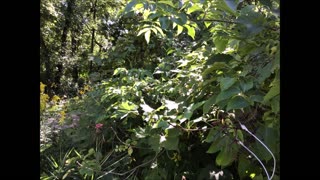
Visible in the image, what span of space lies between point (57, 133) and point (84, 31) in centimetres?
609

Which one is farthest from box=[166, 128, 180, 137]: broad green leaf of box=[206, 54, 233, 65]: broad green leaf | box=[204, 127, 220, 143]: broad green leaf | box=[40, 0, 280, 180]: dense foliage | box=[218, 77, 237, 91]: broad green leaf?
box=[218, 77, 237, 91]: broad green leaf

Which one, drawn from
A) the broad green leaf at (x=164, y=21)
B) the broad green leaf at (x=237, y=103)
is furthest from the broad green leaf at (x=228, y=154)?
the broad green leaf at (x=164, y=21)

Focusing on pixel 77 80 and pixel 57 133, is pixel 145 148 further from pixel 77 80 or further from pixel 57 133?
pixel 77 80

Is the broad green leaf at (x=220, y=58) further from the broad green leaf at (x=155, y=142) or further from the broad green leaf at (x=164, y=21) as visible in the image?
the broad green leaf at (x=155, y=142)

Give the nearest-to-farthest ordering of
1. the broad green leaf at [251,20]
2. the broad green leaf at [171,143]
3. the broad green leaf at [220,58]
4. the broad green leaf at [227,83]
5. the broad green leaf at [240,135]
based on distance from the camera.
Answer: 1. the broad green leaf at [251,20]
2. the broad green leaf at [227,83]
3. the broad green leaf at [240,135]
4. the broad green leaf at [220,58]
5. the broad green leaf at [171,143]

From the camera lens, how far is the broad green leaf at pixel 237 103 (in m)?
0.97

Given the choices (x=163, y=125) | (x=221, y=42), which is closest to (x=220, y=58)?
(x=221, y=42)

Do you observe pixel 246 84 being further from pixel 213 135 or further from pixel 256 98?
pixel 213 135

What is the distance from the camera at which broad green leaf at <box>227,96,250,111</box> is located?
967mm

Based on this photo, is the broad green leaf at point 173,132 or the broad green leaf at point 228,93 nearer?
the broad green leaf at point 228,93

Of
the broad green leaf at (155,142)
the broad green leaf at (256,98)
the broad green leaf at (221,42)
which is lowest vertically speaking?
the broad green leaf at (155,142)

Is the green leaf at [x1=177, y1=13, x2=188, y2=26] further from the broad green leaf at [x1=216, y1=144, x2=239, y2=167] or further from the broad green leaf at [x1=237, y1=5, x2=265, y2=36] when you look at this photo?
the broad green leaf at [x1=216, y1=144, x2=239, y2=167]

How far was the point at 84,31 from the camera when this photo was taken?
832 centimetres
